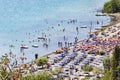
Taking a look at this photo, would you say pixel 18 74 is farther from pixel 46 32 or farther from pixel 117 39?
pixel 46 32

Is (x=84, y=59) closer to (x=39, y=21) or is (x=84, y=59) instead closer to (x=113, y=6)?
(x=113, y=6)

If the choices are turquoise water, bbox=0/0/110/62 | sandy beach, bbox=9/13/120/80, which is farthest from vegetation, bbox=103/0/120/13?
sandy beach, bbox=9/13/120/80

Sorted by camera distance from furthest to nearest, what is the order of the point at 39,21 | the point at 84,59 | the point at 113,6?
the point at 39,21 < the point at 113,6 < the point at 84,59

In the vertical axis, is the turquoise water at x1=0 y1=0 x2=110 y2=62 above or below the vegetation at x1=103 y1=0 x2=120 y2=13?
below

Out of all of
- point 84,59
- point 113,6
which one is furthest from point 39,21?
point 84,59

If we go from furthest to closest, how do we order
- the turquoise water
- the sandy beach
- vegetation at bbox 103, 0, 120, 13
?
vegetation at bbox 103, 0, 120, 13 → the turquoise water → the sandy beach

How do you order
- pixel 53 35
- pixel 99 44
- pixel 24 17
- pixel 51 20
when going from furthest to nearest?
pixel 24 17 → pixel 51 20 → pixel 53 35 → pixel 99 44

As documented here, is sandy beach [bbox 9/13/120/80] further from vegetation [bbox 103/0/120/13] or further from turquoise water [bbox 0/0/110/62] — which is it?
vegetation [bbox 103/0/120/13]

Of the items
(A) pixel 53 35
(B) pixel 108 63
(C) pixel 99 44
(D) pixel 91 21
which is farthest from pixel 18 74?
(D) pixel 91 21
